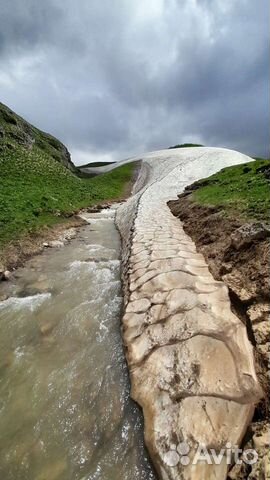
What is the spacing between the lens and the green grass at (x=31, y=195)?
39.0 ft

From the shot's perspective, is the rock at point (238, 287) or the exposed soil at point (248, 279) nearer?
the exposed soil at point (248, 279)

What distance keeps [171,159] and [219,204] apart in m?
32.5

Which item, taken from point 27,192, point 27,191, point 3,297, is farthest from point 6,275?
point 27,191

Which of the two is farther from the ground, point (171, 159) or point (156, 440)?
point (171, 159)

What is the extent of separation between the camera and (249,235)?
6227mm

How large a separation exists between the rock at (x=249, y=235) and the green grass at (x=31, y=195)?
779cm

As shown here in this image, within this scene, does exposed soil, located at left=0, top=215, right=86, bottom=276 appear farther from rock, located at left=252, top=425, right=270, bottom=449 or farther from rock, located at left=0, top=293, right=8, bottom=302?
rock, located at left=252, top=425, right=270, bottom=449

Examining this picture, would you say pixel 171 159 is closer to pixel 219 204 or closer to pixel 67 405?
pixel 219 204

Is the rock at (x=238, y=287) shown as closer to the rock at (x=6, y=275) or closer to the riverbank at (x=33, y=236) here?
the rock at (x=6, y=275)

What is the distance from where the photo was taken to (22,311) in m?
6.13

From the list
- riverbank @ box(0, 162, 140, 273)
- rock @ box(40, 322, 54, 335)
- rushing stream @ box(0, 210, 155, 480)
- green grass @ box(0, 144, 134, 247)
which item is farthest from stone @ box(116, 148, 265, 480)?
green grass @ box(0, 144, 134, 247)

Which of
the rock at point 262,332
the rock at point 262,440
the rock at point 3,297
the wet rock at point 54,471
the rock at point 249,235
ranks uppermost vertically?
the rock at point 249,235

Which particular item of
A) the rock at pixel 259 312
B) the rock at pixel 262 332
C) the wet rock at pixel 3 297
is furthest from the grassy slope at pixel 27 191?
the rock at pixel 262 332

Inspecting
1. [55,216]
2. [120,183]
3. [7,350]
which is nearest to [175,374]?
[7,350]
